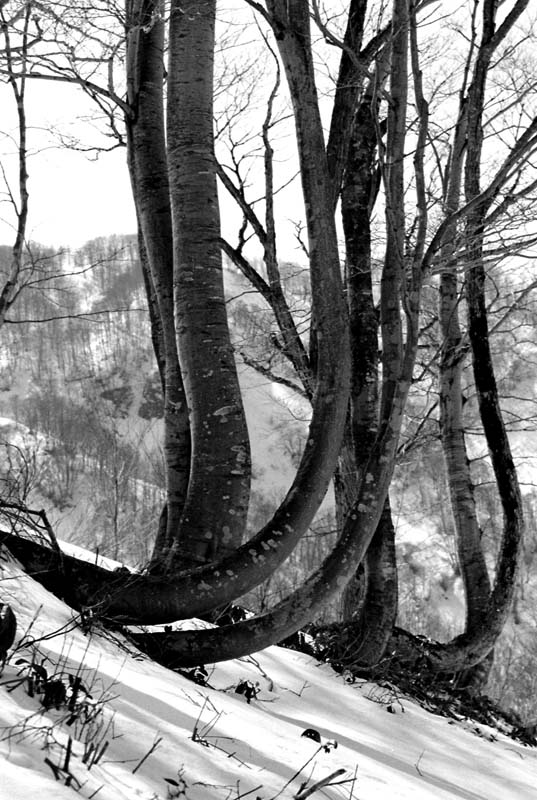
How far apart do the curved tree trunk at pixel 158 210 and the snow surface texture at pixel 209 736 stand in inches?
48.4

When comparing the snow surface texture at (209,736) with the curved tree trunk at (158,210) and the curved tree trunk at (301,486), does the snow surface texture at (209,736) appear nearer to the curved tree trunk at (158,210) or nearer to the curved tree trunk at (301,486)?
the curved tree trunk at (301,486)

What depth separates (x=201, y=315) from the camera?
12.1 feet

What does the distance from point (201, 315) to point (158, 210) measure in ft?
3.71

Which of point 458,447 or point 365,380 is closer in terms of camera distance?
point 365,380

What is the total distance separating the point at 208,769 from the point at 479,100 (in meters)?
5.09

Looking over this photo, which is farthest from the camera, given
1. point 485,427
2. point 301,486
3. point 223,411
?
point 485,427

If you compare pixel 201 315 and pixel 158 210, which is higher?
pixel 158 210

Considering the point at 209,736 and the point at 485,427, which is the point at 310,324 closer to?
the point at 485,427

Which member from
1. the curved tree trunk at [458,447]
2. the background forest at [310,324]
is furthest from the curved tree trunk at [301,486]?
the curved tree trunk at [458,447]

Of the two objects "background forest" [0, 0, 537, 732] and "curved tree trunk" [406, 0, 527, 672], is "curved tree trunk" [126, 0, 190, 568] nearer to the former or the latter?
"background forest" [0, 0, 537, 732]

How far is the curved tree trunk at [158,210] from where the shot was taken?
14.2 ft

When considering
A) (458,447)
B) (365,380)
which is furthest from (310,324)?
(458,447)

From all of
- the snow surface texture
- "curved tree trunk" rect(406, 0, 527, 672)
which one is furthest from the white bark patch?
"curved tree trunk" rect(406, 0, 527, 672)

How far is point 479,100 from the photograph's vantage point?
5.30 metres
